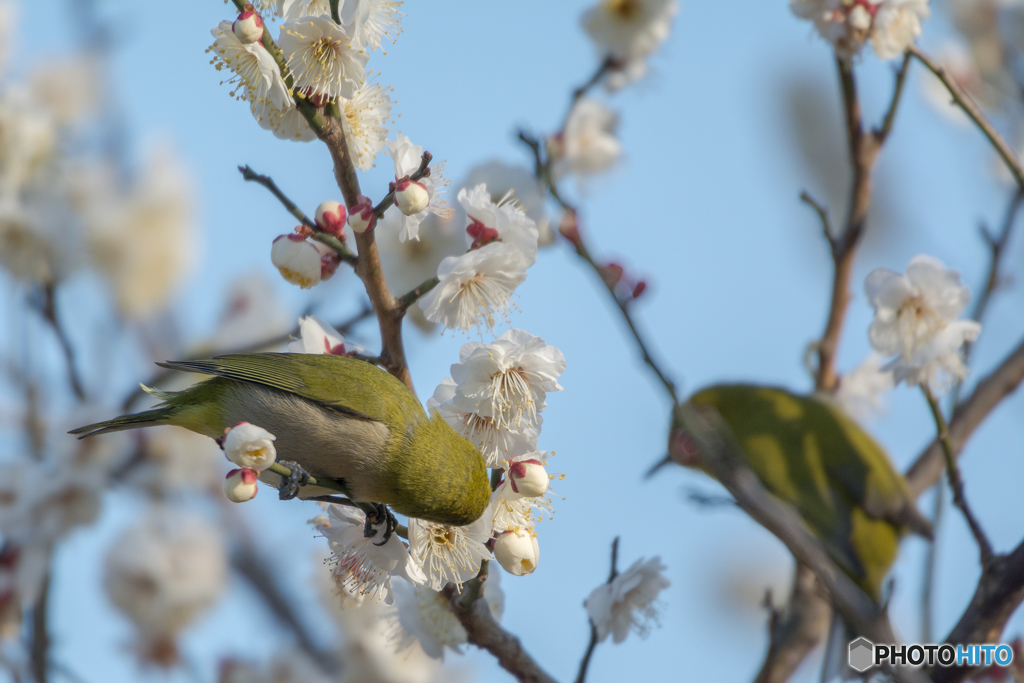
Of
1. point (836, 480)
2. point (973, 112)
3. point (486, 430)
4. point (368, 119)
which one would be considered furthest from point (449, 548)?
point (836, 480)

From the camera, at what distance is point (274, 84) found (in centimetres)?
175

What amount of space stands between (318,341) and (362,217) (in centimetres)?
52

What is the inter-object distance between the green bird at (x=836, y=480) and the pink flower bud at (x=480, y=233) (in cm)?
263

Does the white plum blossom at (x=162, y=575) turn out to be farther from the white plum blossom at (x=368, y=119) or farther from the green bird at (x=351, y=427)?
the white plum blossom at (x=368, y=119)

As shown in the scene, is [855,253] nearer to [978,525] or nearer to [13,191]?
[978,525]

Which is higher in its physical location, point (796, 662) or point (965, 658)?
point (965, 658)

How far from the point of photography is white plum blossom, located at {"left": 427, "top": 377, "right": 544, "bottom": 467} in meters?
1.84

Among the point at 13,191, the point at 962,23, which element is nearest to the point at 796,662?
the point at 13,191

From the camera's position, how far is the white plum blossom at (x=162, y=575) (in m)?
4.50

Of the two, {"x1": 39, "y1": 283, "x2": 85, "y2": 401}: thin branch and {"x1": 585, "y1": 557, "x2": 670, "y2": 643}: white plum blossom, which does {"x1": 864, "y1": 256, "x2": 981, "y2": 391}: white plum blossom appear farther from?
{"x1": 39, "y1": 283, "x2": 85, "y2": 401}: thin branch

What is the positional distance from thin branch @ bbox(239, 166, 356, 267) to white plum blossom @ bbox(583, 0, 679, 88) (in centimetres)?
252

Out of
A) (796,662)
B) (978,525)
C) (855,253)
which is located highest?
(855,253)

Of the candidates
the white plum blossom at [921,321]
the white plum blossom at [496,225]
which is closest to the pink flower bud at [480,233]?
the white plum blossom at [496,225]

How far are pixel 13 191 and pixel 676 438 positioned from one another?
11.5ft
